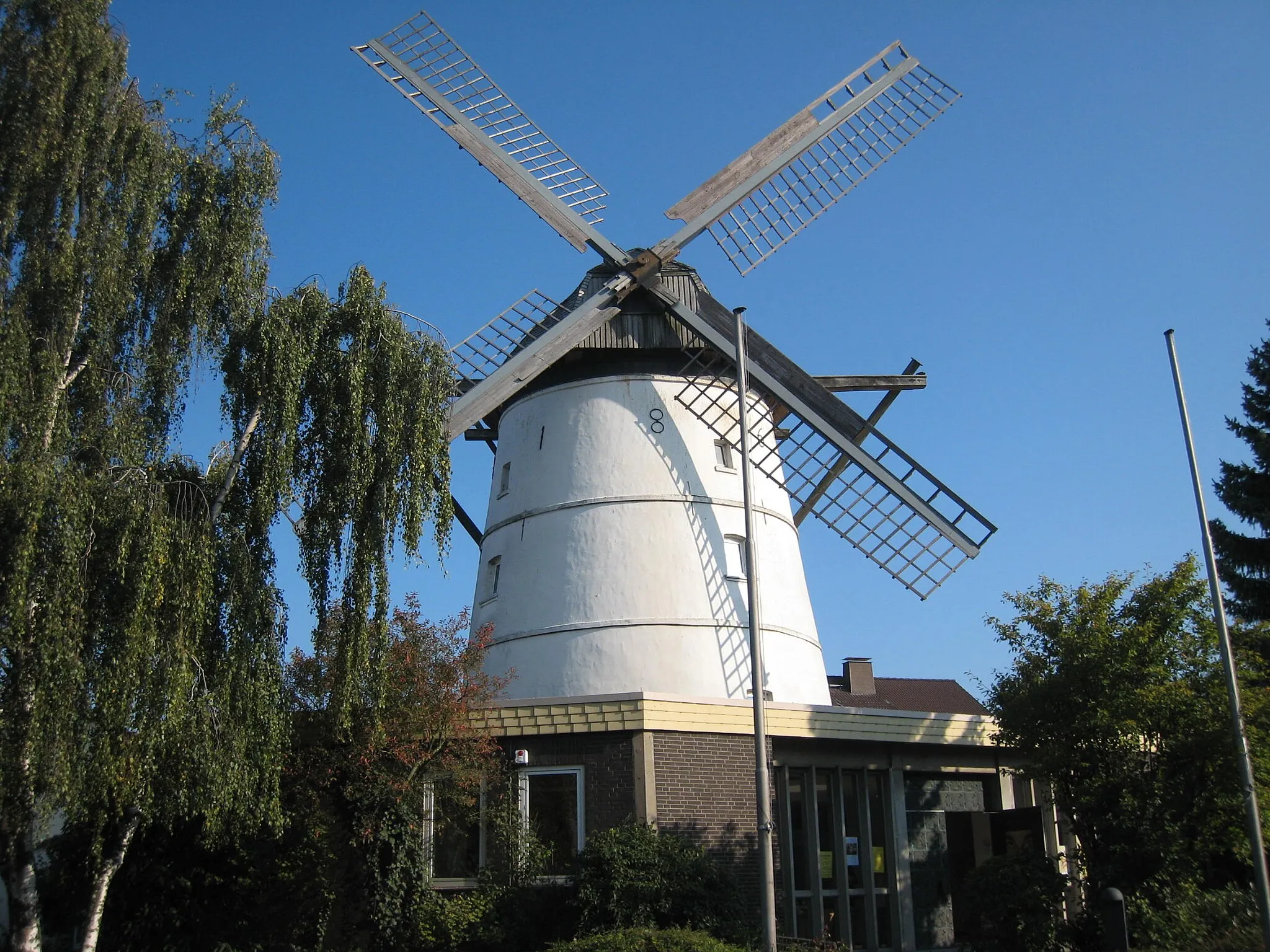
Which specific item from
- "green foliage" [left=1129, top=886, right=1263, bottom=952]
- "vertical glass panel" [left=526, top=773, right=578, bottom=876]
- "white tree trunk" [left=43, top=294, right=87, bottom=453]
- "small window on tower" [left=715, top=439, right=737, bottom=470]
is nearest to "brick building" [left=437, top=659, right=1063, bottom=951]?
"vertical glass panel" [left=526, top=773, right=578, bottom=876]

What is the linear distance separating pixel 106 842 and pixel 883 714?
10.6 meters

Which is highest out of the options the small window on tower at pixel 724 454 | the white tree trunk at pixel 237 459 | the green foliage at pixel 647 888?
the small window on tower at pixel 724 454

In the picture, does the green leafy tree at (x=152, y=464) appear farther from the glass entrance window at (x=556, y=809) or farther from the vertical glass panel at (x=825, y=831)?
the vertical glass panel at (x=825, y=831)

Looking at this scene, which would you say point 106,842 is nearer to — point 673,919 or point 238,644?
point 238,644

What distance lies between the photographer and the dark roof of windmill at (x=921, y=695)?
3997 centimetres

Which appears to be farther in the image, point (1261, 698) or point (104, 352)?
point (1261, 698)

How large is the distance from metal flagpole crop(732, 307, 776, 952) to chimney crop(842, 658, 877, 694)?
18.9m

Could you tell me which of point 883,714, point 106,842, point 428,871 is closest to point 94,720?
point 106,842

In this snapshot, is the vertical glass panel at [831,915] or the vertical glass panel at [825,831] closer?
the vertical glass panel at [831,915]

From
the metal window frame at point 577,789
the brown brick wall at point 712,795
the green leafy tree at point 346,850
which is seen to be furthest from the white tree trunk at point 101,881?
the brown brick wall at point 712,795

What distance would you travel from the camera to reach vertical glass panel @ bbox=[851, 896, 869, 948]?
Answer: 18.1 m

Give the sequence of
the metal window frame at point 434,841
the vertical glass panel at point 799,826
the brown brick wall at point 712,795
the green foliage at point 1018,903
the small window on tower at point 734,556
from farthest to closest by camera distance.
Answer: the small window on tower at point 734,556 → the vertical glass panel at point 799,826 → the brown brick wall at point 712,795 → the green foliage at point 1018,903 → the metal window frame at point 434,841

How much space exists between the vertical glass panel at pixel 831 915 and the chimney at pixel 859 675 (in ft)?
58.5

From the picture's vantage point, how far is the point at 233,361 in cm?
1377
